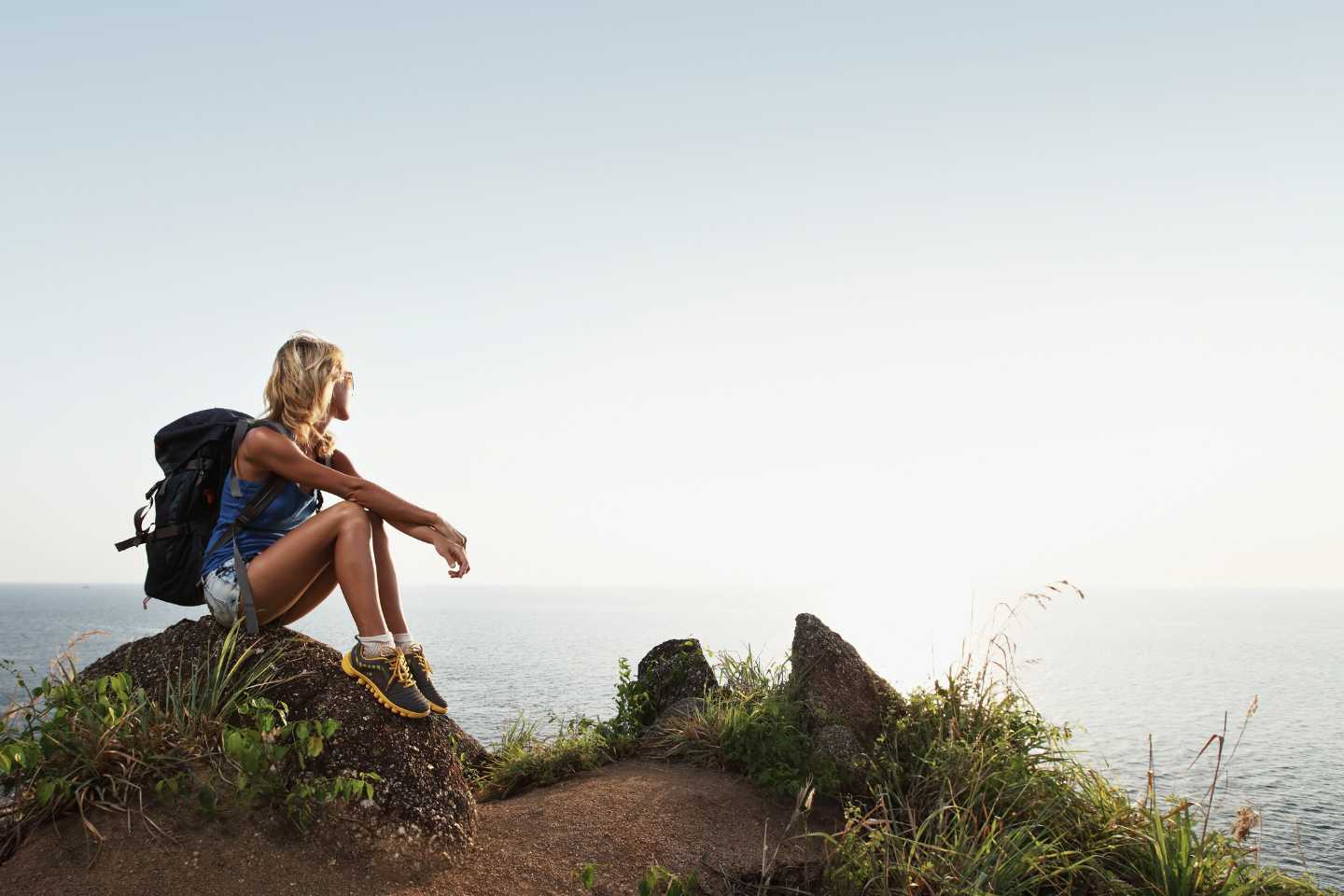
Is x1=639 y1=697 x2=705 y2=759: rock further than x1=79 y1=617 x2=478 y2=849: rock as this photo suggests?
Yes

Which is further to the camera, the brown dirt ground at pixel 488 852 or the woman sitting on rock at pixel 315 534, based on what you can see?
the woman sitting on rock at pixel 315 534

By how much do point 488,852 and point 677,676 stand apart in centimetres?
374

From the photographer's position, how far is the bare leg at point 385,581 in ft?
19.9

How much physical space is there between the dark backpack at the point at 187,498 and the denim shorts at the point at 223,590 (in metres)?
0.14

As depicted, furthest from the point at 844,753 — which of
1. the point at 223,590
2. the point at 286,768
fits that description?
the point at 223,590

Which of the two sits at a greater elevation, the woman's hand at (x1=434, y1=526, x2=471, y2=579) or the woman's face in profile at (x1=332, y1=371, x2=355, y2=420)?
the woman's face in profile at (x1=332, y1=371, x2=355, y2=420)

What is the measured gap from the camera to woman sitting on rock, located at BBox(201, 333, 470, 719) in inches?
223

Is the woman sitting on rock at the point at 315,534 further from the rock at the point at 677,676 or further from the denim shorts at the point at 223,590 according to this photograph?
the rock at the point at 677,676

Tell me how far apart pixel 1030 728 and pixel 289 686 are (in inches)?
227

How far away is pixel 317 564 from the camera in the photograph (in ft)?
19.1

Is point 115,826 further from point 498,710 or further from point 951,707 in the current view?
point 498,710

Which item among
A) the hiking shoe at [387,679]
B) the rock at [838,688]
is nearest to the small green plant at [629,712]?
the rock at [838,688]

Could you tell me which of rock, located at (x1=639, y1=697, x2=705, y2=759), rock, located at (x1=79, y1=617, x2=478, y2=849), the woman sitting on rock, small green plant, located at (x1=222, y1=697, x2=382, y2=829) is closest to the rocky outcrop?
rock, located at (x1=639, y1=697, x2=705, y2=759)

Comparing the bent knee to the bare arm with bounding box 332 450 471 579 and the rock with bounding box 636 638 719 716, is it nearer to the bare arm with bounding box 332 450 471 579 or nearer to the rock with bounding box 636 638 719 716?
the bare arm with bounding box 332 450 471 579
